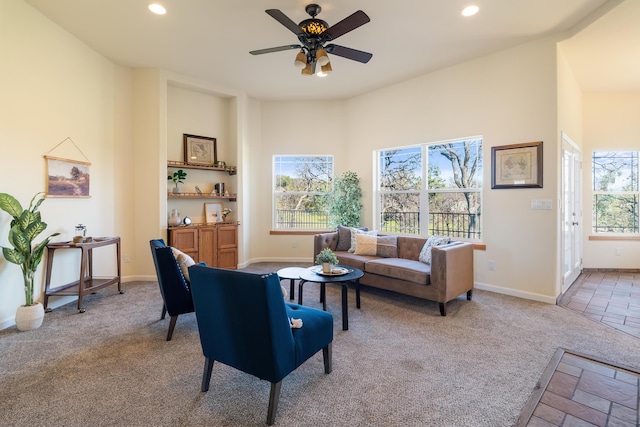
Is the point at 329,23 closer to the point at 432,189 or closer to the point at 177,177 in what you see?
the point at 432,189

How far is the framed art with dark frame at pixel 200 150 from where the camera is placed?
16.9 ft

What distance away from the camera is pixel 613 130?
17.0 ft

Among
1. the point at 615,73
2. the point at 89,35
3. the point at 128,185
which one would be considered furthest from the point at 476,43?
the point at 128,185

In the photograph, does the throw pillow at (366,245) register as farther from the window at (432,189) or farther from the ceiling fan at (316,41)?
the ceiling fan at (316,41)

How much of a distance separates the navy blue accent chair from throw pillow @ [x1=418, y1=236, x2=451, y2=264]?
2.77m

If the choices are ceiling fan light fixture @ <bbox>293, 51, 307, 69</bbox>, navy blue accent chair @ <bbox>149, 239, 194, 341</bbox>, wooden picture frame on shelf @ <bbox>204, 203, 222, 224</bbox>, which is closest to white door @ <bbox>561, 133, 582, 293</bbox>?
ceiling fan light fixture @ <bbox>293, 51, 307, 69</bbox>

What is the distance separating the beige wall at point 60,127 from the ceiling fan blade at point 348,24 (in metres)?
3.07

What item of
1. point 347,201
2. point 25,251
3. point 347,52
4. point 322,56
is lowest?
point 25,251

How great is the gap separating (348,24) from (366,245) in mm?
2825

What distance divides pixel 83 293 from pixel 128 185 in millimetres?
1808

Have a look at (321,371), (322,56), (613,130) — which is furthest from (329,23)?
(613,130)

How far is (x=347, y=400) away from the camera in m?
1.89

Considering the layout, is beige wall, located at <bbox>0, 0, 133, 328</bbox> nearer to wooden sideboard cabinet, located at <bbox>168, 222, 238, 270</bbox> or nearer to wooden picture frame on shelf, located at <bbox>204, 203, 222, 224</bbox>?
wooden sideboard cabinet, located at <bbox>168, 222, 238, 270</bbox>

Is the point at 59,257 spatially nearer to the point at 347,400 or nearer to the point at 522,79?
the point at 347,400
